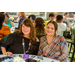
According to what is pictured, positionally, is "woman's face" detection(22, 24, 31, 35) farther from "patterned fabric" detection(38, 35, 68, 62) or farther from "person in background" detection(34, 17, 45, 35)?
"person in background" detection(34, 17, 45, 35)

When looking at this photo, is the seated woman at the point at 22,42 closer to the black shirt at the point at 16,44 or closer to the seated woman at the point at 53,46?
the black shirt at the point at 16,44

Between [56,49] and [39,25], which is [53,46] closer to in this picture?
[56,49]

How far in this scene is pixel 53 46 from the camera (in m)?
1.25

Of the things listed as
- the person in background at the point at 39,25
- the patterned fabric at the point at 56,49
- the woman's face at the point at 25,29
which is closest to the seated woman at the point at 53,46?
the patterned fabric at the point at 56,49

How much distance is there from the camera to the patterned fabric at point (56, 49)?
4.08 feet

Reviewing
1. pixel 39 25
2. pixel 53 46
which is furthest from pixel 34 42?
pixel 39 25

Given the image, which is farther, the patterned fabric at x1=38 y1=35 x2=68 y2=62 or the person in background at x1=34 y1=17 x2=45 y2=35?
the person in background at x1=34 y1=17 x2=45 y2=35

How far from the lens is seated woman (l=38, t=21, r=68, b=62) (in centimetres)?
123

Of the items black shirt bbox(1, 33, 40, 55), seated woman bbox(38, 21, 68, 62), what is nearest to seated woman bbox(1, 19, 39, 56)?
black shirt bbox(1, 33, 40, 55)

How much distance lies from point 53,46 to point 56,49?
0.21 feet

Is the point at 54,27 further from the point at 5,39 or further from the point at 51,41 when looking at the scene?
the point at 5,39

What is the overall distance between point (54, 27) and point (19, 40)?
57 centimetres
